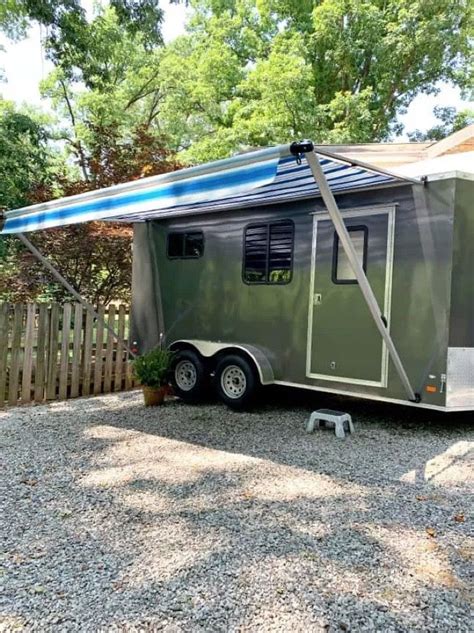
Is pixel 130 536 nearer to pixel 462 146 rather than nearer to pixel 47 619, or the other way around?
pixel 47 619

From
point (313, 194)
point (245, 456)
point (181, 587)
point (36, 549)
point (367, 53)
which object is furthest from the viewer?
point (367, 53)

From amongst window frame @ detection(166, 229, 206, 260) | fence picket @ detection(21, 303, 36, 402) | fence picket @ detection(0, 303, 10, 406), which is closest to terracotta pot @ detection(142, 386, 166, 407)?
fence picket @ detection(21, 303, 36, 402)

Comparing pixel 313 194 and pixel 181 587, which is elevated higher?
pixel 313 194

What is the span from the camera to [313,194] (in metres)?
5.36

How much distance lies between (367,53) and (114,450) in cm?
1720

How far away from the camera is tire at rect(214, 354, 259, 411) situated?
5.68 metres

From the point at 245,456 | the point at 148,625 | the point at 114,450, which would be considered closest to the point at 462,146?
the point at 245,456

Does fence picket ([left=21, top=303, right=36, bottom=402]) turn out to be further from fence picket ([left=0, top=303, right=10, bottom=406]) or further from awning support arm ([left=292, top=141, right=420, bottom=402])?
awning support arm ([left=292, top=141, right=420, bottom=402])

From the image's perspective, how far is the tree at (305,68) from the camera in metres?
15.5

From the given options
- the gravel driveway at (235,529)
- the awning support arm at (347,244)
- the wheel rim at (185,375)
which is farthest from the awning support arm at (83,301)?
the awning support arm at (347,244)

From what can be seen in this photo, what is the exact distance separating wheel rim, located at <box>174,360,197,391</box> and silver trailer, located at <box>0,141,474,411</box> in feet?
A: 0.11

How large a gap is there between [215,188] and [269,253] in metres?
2.27

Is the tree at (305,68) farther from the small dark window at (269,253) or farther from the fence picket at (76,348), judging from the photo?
the fence picket at (76,348)

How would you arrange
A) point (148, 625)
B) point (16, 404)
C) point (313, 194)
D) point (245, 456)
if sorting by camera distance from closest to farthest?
point (148, 625), point (245, 456), point (313, 194), point (16, 404)
